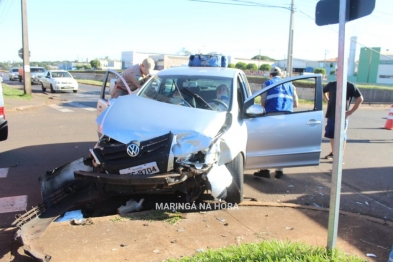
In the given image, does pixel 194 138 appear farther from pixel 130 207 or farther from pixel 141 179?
pixel 130 207

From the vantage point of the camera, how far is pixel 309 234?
400cm

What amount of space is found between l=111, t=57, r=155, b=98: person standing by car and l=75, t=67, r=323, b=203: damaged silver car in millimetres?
1088

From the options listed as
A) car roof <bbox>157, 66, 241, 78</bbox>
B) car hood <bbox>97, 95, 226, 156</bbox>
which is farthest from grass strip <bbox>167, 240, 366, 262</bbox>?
car roof <bbox>157, 66, 241, 78</bbox>

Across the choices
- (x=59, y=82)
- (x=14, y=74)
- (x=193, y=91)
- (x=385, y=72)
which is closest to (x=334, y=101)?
(x=193, y=91)

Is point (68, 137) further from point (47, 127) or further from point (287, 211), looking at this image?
point (287, 211)

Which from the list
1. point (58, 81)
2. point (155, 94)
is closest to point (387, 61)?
point (58, 81)

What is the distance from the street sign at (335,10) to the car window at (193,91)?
2.07 m

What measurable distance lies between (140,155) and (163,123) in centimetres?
58

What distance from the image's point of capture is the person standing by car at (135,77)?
683 cm

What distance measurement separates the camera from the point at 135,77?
273 inches

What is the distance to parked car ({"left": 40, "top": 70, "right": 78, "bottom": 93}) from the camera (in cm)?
2377

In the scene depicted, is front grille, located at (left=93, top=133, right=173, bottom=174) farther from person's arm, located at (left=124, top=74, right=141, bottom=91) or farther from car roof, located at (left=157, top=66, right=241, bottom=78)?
person's arm, located at (left=124, top=74, right=141, bottom=91)

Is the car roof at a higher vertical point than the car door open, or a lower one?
higher

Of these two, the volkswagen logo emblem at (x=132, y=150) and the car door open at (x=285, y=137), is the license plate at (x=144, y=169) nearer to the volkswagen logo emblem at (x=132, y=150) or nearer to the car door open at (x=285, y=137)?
the volkswagen logo emblem at (x=132, y=150)
